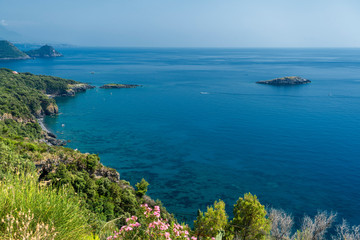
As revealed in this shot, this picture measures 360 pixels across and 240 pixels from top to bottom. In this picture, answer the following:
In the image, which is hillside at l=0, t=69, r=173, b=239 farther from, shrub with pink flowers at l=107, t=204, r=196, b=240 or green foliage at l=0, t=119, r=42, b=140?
shrub with pink flowers at l=107, t=204, r=196, b=240

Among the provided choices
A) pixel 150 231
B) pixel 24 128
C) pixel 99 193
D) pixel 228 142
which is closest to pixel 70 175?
pixel 99 193

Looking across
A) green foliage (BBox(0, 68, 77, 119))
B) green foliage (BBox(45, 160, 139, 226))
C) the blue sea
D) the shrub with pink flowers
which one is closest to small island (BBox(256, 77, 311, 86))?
the blue sea

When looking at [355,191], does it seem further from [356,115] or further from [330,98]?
[330,98]

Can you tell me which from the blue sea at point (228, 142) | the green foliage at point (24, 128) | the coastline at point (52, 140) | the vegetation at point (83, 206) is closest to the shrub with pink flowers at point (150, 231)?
the vegetation at point (83, 206)

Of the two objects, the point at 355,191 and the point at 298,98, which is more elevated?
the point at 298,98

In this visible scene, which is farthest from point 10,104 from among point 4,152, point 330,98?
point 330,98

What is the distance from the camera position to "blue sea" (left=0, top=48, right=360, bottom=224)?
4900cm

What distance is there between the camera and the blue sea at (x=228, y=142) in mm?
49000

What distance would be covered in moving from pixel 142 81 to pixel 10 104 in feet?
293

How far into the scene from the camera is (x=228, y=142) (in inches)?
2837

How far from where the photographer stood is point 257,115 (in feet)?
312

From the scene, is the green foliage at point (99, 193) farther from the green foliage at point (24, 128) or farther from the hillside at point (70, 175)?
the green foliage at point (24, 128)

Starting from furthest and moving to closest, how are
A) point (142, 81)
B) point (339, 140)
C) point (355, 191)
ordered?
point (142, 81) < point (339, 140) < point (355, 191)

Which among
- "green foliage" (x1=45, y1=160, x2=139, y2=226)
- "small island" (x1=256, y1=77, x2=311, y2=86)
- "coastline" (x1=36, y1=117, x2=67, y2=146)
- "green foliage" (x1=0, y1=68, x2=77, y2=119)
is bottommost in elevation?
"coastline" (x1=36, y1=117, x2=67, y2=146)
